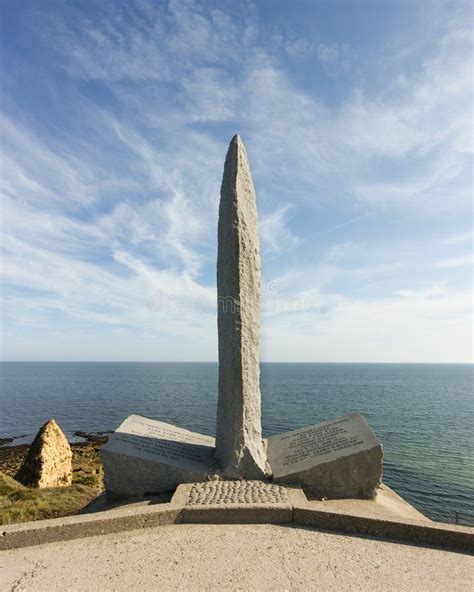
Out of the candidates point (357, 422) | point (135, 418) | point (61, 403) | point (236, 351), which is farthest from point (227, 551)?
point (61, 403)

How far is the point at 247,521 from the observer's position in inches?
246

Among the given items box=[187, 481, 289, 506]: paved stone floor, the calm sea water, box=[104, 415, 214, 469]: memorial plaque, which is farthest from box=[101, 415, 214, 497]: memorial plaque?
the calm sea water

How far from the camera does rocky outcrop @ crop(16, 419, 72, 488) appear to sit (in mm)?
14172

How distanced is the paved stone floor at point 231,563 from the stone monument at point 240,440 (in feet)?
6.47

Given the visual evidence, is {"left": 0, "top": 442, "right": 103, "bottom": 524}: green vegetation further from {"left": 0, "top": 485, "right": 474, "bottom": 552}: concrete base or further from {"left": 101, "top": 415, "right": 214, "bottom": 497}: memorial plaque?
{"left": 0, "top": 485, "right": 474, "bottom": 552}: concrete base

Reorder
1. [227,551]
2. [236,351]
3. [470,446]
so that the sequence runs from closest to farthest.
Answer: [227,551] → [236,351] → [470,446]

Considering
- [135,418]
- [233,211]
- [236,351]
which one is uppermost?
[233,211]

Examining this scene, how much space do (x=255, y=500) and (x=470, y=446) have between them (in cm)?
2633

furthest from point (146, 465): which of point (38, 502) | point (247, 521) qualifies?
point (38, 502)

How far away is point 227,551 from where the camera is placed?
5301 mm

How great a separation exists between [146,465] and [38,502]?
11.1 ft

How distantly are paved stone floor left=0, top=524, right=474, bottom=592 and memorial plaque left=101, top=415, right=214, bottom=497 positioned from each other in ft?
7.08

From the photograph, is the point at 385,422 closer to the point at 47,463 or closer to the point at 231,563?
the point at 47,463

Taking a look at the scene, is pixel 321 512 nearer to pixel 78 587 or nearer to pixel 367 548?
pixel 367 548
